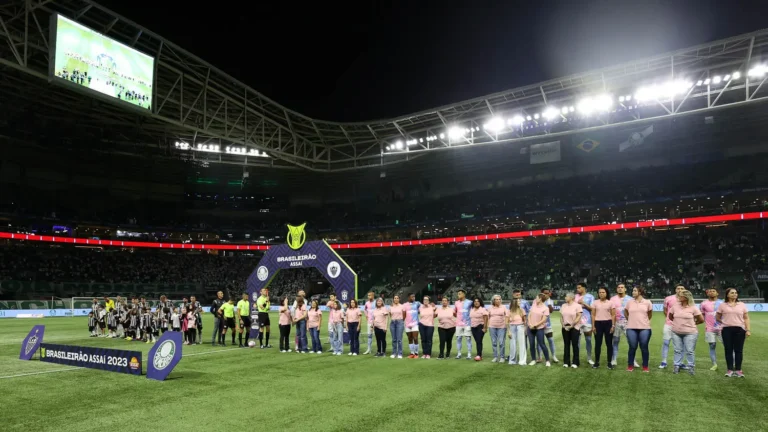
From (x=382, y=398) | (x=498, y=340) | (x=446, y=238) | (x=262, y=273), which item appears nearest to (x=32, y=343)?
(x=262, y=273)

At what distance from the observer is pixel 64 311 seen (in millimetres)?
36688

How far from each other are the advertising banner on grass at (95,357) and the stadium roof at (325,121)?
37.3 feet

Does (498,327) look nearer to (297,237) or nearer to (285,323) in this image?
(285,323)

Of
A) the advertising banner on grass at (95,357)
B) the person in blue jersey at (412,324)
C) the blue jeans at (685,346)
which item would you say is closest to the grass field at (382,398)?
the advertising banner on grass at (95,357)

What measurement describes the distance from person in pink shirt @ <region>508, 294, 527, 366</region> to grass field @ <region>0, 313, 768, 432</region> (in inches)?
21.0

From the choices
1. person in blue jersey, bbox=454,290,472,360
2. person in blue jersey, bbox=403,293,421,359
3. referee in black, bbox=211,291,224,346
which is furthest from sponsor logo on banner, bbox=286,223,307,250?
person in blue jersey, bbox=454,290,472,360

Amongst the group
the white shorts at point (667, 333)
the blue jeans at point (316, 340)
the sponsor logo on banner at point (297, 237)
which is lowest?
the blue jeans at point (316, 340)

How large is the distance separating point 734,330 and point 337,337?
9.63m

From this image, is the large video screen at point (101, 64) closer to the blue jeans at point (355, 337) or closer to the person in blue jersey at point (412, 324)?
the blue jeans at point (355, 337)

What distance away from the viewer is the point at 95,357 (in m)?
11.2

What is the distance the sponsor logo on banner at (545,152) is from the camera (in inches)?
1764

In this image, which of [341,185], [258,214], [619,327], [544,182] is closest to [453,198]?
[544,182]

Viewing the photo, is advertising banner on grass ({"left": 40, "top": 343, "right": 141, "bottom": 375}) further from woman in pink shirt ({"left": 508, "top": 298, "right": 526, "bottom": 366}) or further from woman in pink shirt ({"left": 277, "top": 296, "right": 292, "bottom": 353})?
woman in pink shirt ({"left": 508, "top": 298, "right": 526, "bottom": 366})

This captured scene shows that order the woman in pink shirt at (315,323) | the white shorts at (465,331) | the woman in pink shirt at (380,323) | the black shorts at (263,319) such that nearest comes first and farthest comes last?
the white shorts at (465,331), the woman in pink shirt at (380,323), the woman in pink shirt at (315,323), the black shorts at (263,319)
